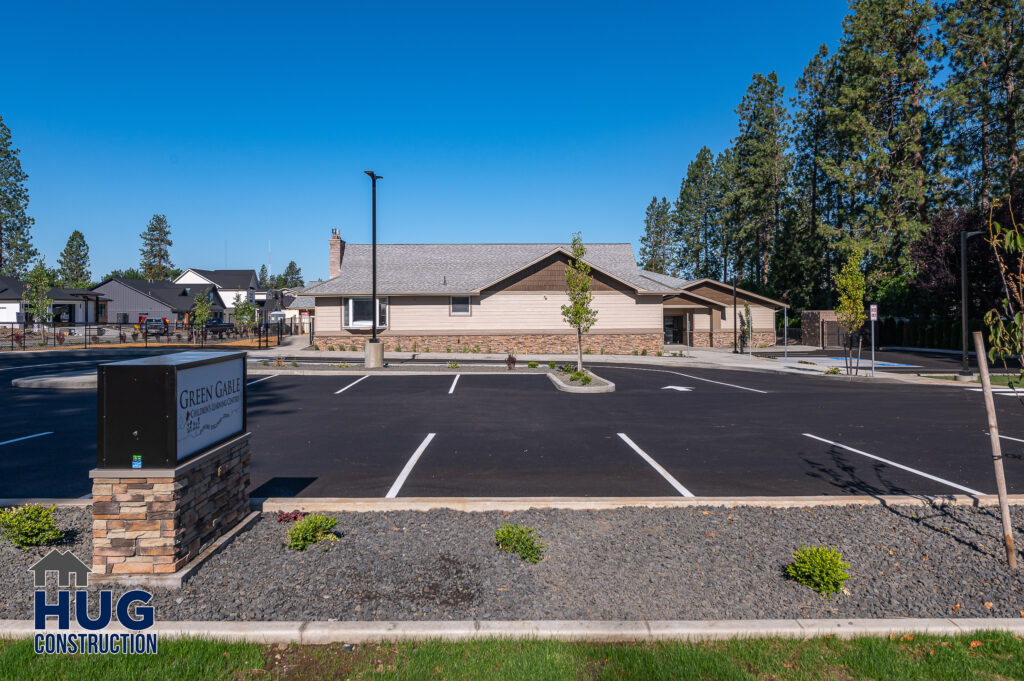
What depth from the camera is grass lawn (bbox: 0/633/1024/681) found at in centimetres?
345

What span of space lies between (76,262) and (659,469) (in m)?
149

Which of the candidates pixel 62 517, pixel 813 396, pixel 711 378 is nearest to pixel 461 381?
pixel 711 378

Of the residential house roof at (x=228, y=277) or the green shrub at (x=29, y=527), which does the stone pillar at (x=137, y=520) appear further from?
the residential house roof at (x=228, y=277)

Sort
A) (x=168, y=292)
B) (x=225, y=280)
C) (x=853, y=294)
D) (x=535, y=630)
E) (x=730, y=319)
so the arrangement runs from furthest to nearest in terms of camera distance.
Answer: (x=225, y=280), (x=168, y=292), (x=730, y=319), (x=853, y=294), (x=535, y=630)

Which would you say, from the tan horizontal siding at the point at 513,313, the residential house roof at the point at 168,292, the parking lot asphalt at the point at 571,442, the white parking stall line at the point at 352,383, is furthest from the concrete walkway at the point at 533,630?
the residential house roof at the point at 168,292

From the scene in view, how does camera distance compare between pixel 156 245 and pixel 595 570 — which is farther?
pixel 156 245

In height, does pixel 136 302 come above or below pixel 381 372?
above

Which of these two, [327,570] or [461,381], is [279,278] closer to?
[461,381]

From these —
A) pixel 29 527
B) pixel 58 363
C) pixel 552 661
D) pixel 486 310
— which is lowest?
pixel 552 661

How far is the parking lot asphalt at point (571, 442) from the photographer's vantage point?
743 centimetres

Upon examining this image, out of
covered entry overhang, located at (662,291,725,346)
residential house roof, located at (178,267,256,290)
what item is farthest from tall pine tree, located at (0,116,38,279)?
covered entry overhang, located at (662,291,725,346)

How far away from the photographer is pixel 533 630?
3.88 m

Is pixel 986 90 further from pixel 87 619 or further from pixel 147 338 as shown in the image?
pixel 147 338

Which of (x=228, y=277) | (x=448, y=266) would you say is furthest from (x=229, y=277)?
(x=448, y=266)
